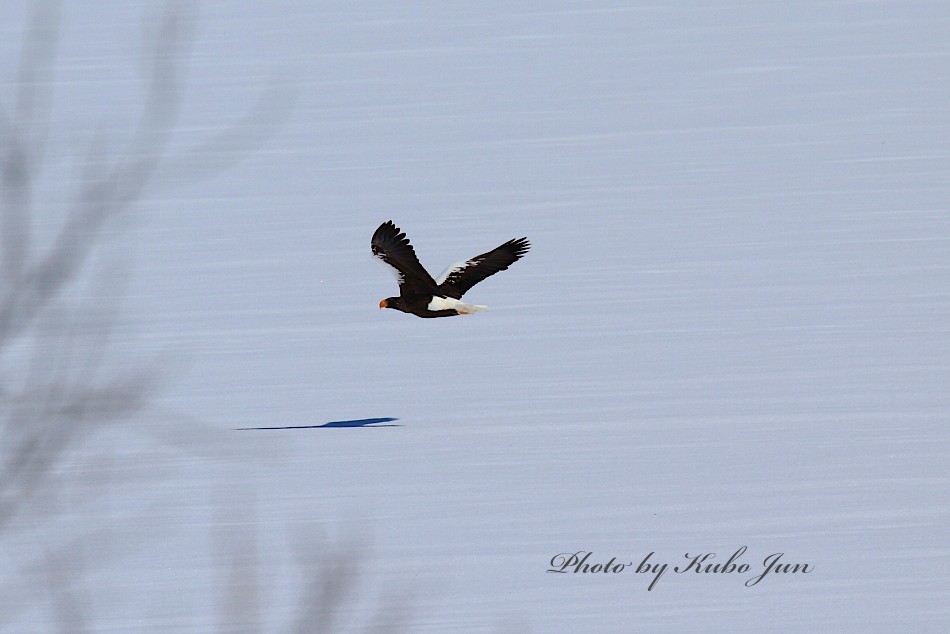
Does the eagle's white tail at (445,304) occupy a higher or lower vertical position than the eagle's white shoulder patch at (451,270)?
lower

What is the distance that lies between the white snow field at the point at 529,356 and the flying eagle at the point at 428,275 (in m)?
0.26

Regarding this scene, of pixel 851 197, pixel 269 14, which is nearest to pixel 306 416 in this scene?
pixel 851 197

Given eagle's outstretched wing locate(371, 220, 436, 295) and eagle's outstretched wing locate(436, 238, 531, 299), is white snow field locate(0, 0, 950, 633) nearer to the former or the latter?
eagle's outstretched wing locate(436, 238, 531, 299)

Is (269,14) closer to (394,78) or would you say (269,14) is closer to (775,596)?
(394,78)

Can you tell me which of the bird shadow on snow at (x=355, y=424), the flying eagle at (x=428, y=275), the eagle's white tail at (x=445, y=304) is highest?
the flying eagle at (x=428, y=275)

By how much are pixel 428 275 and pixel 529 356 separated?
1.67ft

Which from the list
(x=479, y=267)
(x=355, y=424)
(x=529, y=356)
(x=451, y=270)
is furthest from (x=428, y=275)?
(x=355, y=424)

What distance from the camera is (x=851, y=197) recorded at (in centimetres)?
958

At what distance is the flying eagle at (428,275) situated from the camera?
6238 millimetres

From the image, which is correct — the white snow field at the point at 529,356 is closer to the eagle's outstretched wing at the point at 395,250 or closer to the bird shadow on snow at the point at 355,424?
the bird shadow on snow at the point at 355,424

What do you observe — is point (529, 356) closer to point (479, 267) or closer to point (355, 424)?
point (479, 267)

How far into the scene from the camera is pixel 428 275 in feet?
21.5

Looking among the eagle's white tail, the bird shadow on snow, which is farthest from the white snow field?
the eagle's white tail

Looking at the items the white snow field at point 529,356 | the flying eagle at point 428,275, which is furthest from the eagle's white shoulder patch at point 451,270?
the white snow field at point 529,356
